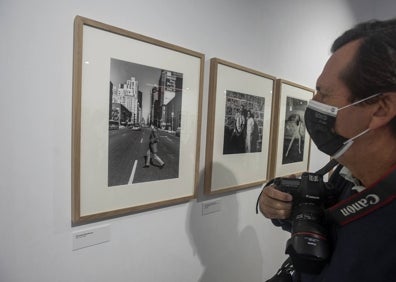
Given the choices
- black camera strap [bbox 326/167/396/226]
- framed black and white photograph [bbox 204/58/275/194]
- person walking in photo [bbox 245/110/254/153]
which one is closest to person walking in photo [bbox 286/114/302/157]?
framed black and white photograph [bbox 204/58/275/194]

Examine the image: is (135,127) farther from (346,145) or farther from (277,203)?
(346,145)

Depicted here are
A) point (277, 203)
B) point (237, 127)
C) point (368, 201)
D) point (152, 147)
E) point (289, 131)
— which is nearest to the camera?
point (368, 201)

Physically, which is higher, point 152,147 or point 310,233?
point 152,147

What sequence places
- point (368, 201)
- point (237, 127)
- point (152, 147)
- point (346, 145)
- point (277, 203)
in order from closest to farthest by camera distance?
1. point (368, 201)
2. point (346, 145)
3. point (277, 203)
4. point (152, 147)
5. point (237, 127)

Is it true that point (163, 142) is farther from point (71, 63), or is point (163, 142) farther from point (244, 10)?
point (244, 10)

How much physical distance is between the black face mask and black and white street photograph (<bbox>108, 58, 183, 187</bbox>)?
0.50m

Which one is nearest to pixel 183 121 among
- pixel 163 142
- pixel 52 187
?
pixel 163 142

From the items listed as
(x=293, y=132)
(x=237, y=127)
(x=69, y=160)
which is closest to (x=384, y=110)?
(x=237, y=127)

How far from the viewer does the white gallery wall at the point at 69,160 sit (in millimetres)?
677

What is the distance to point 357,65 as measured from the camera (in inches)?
25.0

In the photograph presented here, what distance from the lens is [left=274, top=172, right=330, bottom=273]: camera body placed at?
584 mm

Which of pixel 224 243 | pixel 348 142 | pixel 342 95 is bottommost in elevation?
pixel 224 243

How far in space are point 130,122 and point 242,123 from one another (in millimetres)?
624

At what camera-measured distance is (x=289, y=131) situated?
1601 millimetres
